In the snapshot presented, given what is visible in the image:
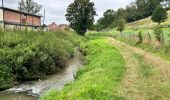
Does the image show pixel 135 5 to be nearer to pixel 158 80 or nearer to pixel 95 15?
pixel 95 15

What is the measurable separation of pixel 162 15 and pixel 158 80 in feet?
238

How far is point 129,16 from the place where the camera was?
130500 millimetres

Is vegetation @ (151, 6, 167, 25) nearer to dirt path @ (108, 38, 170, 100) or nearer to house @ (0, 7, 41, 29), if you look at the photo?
house @ (0, 7, 41, 29)

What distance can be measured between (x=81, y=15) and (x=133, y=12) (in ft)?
167

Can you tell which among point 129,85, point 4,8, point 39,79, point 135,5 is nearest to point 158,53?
point 39,79

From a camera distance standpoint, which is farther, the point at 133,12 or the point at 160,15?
the point at 133,12

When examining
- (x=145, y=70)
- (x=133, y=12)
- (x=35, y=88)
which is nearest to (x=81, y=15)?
(x=133, y=12)

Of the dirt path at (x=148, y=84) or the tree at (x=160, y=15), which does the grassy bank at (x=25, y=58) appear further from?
the tree at (x=160, y=15)

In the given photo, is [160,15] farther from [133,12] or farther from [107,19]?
[107,19]

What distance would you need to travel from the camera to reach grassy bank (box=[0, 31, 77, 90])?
77.3 feet

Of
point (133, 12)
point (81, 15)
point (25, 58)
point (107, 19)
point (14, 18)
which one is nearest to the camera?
point (25, 58)

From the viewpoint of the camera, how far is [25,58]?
25.1 m

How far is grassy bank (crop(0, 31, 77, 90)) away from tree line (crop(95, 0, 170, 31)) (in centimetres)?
9453

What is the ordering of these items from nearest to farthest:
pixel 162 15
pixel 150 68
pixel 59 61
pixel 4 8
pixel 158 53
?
pixel 150 68 < pixel 158 53 < pixel 59 61 < pixel 4 8 < pixel 162 15
